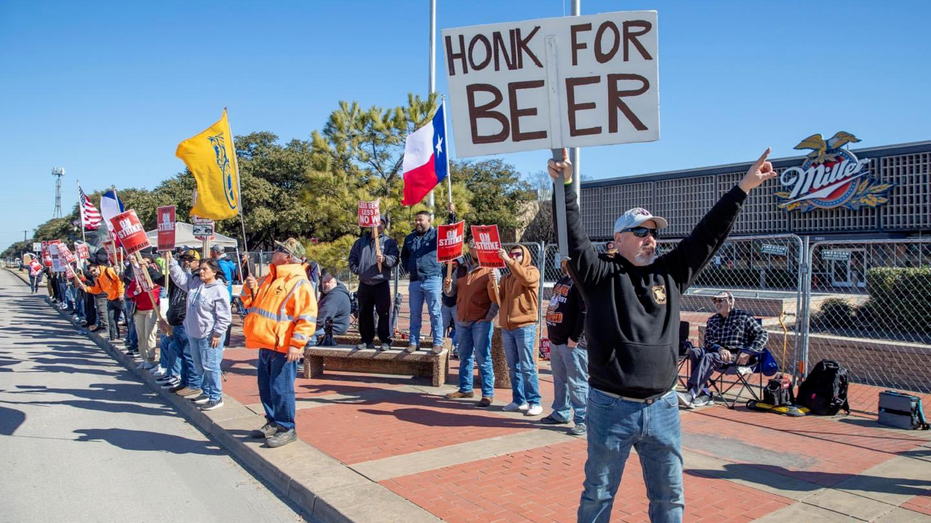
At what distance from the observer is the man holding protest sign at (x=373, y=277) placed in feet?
29.1

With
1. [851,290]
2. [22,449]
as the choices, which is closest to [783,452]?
[22,449]

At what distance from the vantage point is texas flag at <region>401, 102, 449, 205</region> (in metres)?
9.41

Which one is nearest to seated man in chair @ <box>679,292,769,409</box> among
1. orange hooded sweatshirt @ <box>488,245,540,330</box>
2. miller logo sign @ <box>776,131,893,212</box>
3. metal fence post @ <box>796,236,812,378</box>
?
metal fence post @ <box>796,236,812,378</box>

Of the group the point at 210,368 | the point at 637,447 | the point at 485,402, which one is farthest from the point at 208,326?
the point at 637,447

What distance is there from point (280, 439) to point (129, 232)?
4.48m

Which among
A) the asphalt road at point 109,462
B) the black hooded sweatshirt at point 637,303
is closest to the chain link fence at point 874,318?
the black hooded sweatshirt at point 637,303

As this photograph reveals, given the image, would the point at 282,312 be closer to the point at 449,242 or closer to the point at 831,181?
the point at 449,242

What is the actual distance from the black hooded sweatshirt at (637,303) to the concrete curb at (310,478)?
185 centimetres

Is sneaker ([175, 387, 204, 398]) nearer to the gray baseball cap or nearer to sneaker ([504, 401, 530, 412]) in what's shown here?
sneaker ([504, 401, 530, 412])

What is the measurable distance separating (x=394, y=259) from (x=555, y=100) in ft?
17.8

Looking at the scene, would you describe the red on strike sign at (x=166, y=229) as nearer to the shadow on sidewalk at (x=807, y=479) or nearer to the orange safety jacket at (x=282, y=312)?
the orange safety jacket at (x=282, y=312)

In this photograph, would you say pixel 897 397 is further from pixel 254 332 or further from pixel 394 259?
pixel 254 332

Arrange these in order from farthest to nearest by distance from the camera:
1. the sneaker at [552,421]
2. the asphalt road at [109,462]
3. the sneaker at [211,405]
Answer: the sneaker at [211,405]
the sneaker at [552,421]
the asphalt road at [109,462]

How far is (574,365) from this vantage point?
21.0 ft
